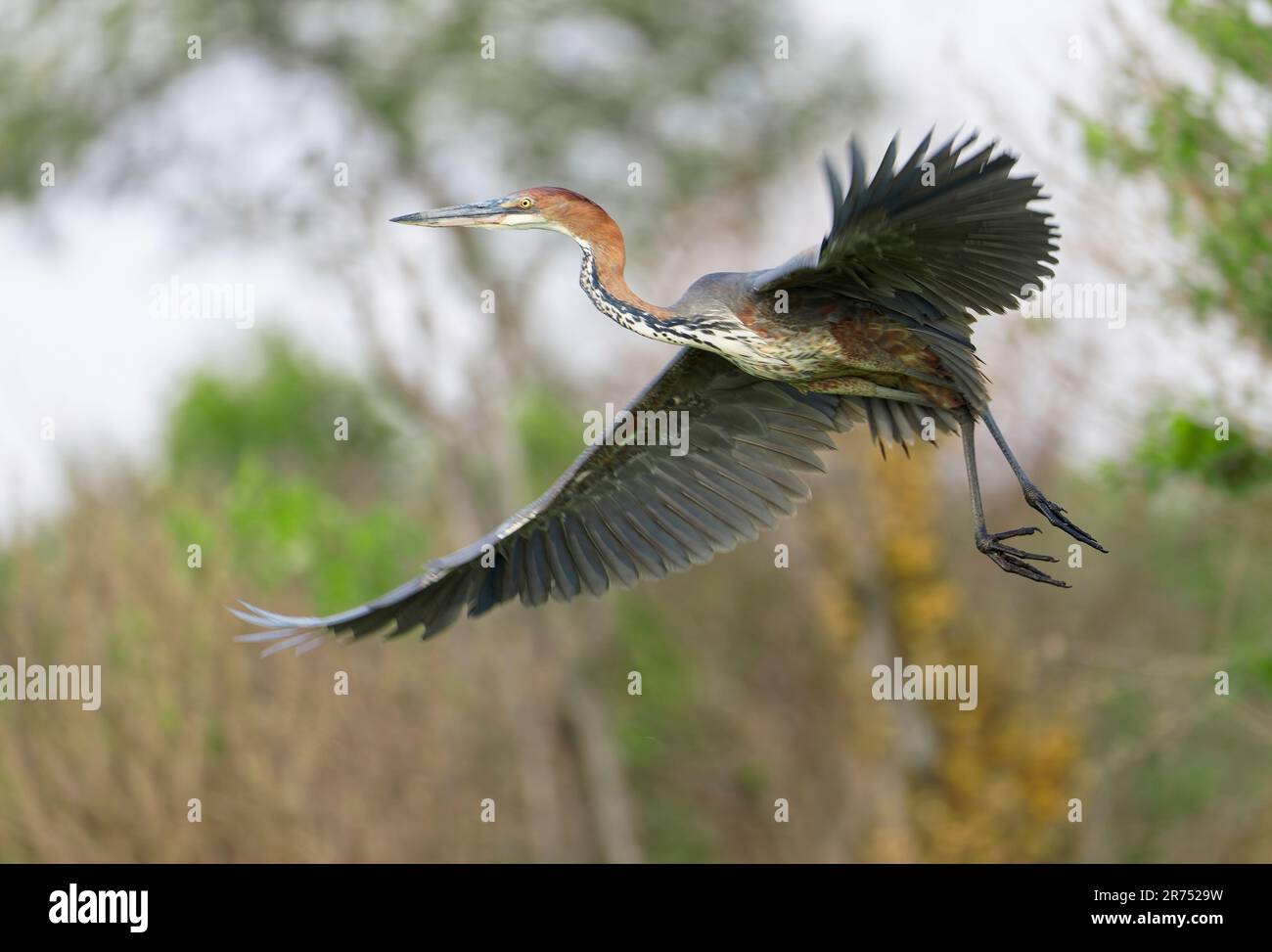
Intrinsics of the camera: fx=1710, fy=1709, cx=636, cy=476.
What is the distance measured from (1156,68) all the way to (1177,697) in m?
6.44

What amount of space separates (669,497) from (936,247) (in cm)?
203

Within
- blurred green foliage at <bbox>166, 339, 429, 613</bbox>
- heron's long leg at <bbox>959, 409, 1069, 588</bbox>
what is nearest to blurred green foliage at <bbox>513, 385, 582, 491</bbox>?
blurred green foliage at <bbox>166, 339, 429, 613</bbox>

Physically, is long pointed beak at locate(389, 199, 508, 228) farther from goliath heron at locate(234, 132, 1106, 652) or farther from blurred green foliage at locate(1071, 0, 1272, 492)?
blurred green foliage at locate(1071, 0, 1272, 492)

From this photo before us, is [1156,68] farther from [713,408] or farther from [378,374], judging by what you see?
[378,374]

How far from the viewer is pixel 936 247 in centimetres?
579

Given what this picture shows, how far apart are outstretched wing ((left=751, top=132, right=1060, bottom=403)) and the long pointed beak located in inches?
43.3

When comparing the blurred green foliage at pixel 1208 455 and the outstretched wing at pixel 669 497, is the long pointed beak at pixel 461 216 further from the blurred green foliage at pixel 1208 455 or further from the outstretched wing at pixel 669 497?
the blurred green foliage at pixel 1208 455

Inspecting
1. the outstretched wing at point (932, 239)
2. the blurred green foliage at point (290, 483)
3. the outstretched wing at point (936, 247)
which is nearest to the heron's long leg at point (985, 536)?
the outstretched wing at point (936, 247)

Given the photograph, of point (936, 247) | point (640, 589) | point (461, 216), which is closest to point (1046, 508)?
point (936, 247)

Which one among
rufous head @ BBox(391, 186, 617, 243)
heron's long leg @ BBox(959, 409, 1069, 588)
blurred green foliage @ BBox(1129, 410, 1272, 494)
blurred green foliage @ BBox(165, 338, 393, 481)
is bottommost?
heron's long leg @ BBox(959, 409, 1069, 588)

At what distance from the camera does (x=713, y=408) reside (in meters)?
7.27

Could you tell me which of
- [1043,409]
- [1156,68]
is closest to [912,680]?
[1043,409]

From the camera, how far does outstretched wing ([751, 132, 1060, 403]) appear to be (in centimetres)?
536
